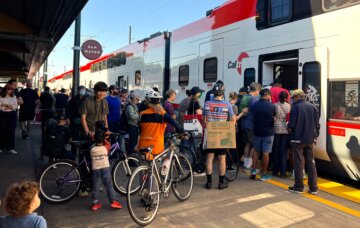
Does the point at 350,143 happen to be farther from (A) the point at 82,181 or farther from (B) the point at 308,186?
(A) the point at 82,181

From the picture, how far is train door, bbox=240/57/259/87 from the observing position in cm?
776

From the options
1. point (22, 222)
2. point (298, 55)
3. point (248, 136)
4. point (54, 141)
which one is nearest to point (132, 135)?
point (54, 141)

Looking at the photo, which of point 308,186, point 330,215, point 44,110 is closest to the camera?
point 330,215

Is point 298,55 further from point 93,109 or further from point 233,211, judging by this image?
point 93,109

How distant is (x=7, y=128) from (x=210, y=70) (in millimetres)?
4906

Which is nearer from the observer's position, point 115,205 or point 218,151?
point 115,205

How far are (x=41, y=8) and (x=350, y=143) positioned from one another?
670 cm

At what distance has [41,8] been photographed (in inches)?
328

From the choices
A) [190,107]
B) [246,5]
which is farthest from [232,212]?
[246,5]

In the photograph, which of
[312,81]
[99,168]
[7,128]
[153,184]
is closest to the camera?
[153,184]

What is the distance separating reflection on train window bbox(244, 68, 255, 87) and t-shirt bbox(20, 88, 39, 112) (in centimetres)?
606

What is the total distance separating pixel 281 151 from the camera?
6.76 metres

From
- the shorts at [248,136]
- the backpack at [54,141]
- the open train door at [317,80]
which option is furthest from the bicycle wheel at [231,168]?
the backpack at [54,141]

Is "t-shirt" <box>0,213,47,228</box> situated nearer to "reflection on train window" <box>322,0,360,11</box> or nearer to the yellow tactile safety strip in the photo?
the yellow tactile safety strip
